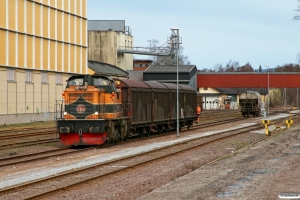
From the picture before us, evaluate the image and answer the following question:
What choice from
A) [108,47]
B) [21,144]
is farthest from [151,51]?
[21,144]

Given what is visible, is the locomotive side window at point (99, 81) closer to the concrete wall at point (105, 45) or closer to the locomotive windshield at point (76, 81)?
the locomotive windshield at point (76, 81)

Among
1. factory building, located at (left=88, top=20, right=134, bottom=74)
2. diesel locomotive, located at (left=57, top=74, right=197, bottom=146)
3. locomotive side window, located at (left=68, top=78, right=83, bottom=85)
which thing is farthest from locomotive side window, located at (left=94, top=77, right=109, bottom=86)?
factory building, located at (left=88, top=20, right=134, bottom=74)

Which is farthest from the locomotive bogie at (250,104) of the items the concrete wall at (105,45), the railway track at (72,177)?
the railway track at (72,177)

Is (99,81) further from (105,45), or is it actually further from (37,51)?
(105,45)

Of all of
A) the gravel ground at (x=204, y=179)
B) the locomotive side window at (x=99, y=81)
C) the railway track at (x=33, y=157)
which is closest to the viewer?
the gravel ground at (x=204, y=179)

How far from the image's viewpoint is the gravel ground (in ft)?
47.8

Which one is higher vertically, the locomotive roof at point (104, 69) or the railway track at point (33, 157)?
the locomotive roof at point (104, 69)

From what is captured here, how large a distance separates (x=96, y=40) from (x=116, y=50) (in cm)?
352

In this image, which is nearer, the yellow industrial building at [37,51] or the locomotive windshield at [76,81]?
the locomotive windshield at [76,81]

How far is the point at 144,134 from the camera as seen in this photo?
38.3 metres

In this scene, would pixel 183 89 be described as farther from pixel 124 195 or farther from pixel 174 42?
pixel 174 42

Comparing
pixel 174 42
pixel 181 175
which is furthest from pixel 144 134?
pixel 174 42

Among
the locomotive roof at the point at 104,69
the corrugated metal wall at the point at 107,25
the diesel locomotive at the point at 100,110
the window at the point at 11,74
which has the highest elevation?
the corrugated metal wall at the point at 107,25

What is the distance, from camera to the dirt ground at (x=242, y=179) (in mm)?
14219
